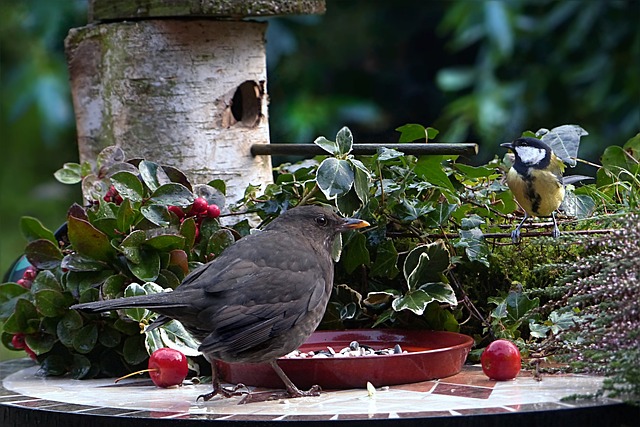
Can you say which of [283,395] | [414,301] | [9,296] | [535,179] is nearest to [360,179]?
[414,301]

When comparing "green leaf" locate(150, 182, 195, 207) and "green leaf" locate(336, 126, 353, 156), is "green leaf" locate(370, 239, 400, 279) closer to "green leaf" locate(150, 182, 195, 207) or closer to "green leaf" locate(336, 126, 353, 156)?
"green leaf" locate(336, 126, 353, 156)

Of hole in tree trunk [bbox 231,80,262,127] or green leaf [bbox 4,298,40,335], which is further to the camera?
hole in tree trunk [bbox 231,80,262,127]

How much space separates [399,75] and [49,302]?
6.24 metres

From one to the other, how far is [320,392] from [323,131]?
17.5 feet

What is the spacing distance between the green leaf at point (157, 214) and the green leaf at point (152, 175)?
0.07 meters

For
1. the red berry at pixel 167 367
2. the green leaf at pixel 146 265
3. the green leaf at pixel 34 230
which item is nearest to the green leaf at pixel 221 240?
the green leaf at pixel 146 265

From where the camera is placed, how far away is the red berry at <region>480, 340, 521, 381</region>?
113 inches

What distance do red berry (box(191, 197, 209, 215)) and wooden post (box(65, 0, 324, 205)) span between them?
0.33 meters

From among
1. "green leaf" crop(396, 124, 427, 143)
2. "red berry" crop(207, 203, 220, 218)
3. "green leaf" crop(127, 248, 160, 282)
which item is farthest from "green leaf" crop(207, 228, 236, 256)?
"green leaf" crop(396, 124, 427, 143)

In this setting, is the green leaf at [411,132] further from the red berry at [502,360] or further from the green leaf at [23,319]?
the green leaf at [23,319]

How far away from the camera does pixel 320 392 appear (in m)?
2.88

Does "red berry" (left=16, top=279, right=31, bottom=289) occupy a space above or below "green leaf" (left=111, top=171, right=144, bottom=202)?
below

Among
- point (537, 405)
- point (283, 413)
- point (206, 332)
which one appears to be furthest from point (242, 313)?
point (537, 405)

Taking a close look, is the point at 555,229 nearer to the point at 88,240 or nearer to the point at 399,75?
the point at 88,240
